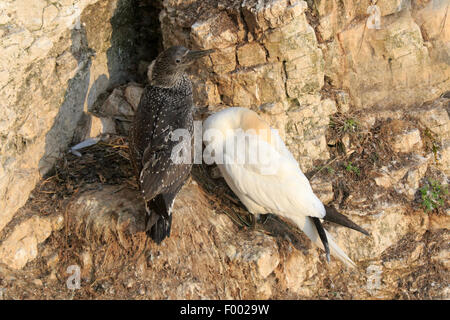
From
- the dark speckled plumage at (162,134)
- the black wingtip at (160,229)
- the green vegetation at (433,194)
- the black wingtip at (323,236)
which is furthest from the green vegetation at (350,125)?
the black wingtip at (160,229)

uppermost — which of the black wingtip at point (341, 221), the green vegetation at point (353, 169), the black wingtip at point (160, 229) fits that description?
the green vegetation at point (353, 169)

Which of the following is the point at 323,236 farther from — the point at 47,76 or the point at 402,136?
the point at 47,76

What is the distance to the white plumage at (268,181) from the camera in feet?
15.6

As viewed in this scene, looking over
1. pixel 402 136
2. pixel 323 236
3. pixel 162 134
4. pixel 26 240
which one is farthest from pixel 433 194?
pixel 26 240

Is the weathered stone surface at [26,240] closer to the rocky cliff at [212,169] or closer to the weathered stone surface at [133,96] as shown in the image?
the rocky cliff at [212,169]

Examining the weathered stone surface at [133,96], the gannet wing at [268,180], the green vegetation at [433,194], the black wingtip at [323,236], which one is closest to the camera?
the black wingtip at [323,236]

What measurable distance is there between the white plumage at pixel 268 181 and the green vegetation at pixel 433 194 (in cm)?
133

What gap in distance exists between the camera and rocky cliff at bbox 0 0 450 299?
181 inches

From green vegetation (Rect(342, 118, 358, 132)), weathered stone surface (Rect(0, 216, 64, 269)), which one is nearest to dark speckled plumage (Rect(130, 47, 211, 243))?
weathered stone surface (Rect(0, 216, 64, 269))

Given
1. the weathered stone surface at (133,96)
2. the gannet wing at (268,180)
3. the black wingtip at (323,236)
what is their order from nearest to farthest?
the black wingtip at (323,236)
the gannet wing at (268,180)
the weathered stone surface at (133,96)

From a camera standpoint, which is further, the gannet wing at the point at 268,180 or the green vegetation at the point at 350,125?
the green vegetation at the point at 350,125

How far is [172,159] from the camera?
4605 mm

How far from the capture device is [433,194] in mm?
5543

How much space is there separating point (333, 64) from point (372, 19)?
0.69m
